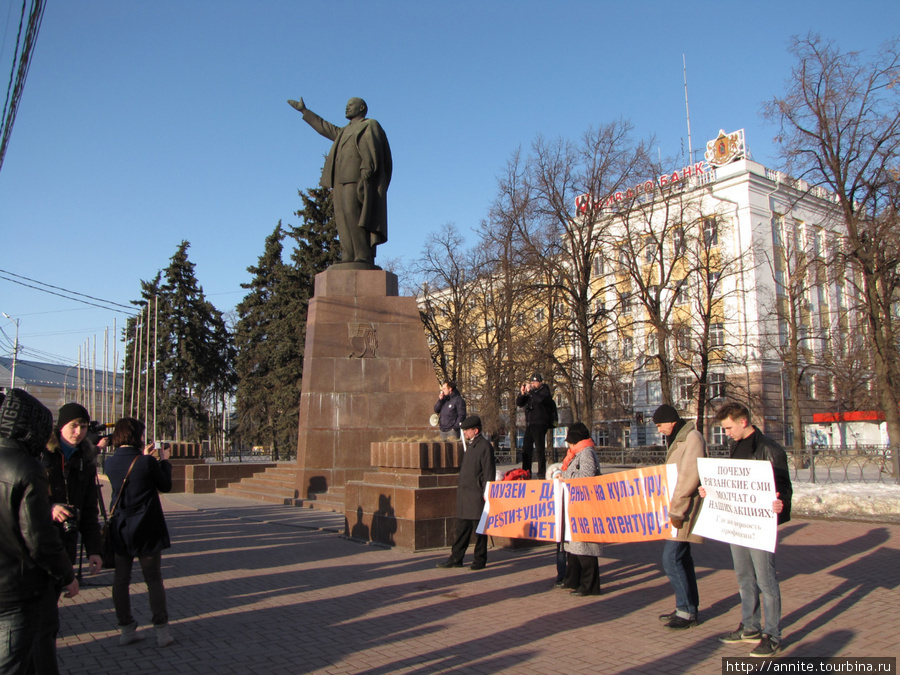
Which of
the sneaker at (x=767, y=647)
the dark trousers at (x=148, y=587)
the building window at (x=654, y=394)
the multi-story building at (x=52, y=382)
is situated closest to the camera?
the sneaker at (x=767, y=647)

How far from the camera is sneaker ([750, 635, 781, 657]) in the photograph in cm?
493

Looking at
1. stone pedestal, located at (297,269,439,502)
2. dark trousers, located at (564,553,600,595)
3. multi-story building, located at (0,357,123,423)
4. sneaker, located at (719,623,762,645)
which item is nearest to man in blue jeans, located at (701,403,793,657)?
sneaker, located at (719,623,762,645)

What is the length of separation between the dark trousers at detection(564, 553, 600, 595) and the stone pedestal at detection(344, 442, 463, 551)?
2545 millimetres

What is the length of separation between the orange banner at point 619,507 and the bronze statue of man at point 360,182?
31.5 ft

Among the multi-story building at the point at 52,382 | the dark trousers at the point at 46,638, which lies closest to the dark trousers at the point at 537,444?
the dark trousers at the point at 46,638

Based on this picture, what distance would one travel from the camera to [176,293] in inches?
1881

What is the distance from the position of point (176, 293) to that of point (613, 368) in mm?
30444

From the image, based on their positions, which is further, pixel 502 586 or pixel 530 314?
pixel 530 314

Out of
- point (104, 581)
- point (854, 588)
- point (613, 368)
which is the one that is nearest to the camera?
point (854, 588)

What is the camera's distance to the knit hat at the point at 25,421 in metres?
3.23

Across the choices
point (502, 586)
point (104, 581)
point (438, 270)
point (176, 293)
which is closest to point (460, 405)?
point (502, 586)

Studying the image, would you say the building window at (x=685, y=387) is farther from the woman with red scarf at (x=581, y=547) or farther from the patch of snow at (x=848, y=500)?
the woman with red scarf at (x=581, y=547)

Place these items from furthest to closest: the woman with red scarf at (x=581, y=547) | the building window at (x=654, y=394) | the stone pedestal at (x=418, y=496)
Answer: the building window at (x=654, y=394) < the stone pedestal at (x=418, y=496) < the woman with red scarf at (x=581, y=547)

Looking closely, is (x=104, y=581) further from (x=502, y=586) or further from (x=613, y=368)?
(x=613, y=368)
